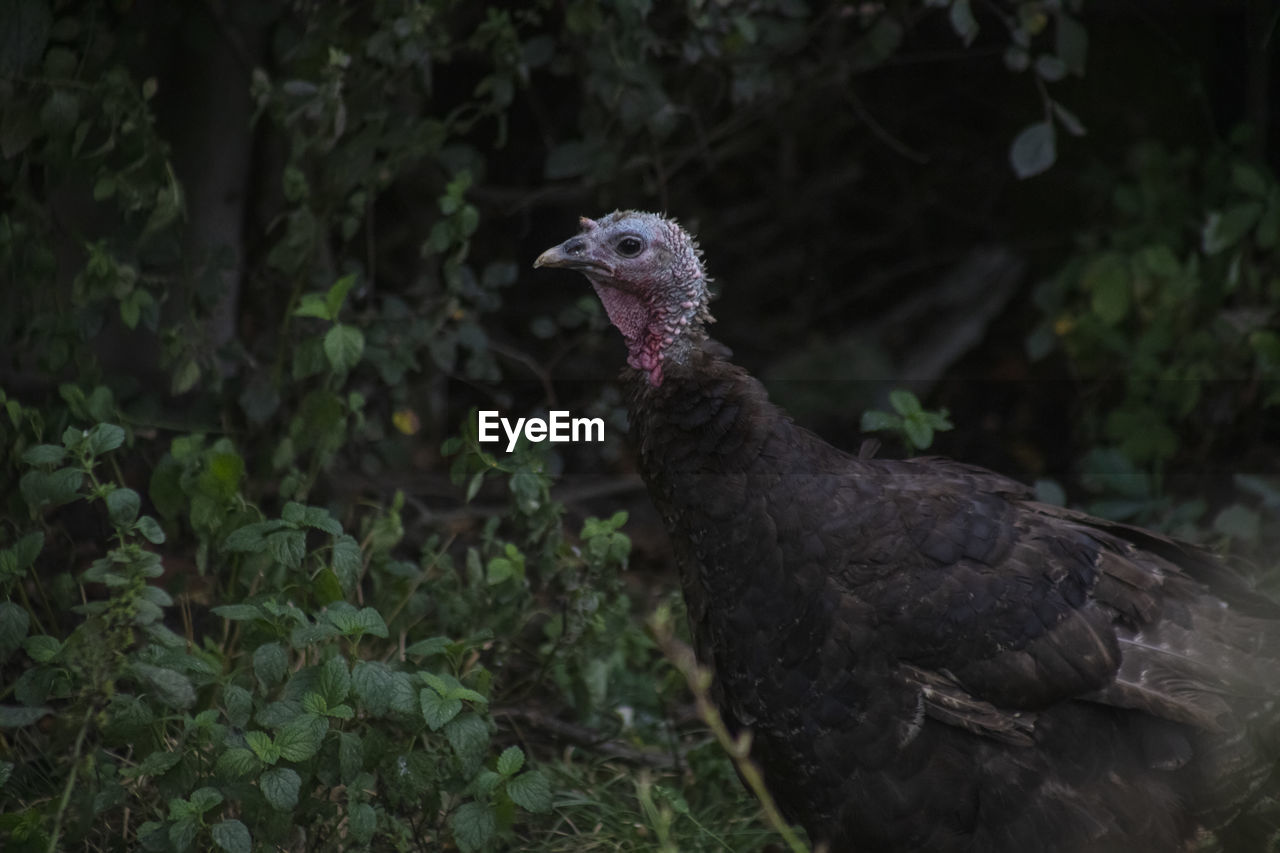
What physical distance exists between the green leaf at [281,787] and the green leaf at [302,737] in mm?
29

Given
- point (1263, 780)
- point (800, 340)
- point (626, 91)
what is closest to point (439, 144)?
point (626, 91)

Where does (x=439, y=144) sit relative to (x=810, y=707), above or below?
above

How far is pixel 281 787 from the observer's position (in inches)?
101

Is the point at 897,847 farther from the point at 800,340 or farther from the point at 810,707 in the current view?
the point at 800,340

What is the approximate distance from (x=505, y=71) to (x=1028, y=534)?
5.86ft

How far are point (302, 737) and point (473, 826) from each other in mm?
367

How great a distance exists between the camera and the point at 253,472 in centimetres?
396

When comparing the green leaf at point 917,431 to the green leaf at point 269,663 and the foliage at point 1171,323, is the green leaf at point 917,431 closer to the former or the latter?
the foliage at point 1171,323

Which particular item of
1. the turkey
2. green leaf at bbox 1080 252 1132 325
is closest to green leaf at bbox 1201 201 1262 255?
green leaf at bbox 1080 252 1132 325

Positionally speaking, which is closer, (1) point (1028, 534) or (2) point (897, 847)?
(2) point (897, 847)

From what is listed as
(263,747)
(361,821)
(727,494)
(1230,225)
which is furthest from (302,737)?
(1230,225)

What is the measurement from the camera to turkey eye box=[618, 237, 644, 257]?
304 centimetres

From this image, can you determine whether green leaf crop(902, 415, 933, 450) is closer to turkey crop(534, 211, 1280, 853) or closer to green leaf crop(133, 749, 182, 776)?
turkey crop(534, 211, 1280, 853)

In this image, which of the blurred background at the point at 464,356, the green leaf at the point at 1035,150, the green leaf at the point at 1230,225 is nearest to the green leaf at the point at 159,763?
the blurred background at the point at 464,356
